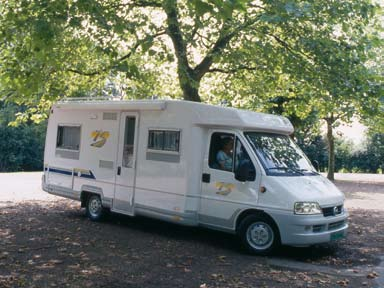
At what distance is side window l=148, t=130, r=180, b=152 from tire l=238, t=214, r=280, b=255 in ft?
6.62

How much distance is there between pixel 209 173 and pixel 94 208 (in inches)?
139

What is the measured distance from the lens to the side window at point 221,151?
8.72 m

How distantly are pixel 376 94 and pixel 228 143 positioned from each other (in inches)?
165

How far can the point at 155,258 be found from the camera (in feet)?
25.3

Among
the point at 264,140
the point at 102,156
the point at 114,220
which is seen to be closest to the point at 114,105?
the point at 102,156

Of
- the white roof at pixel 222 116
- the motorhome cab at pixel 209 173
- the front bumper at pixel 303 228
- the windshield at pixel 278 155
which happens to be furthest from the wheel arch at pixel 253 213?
the white roof at pixel 222 116

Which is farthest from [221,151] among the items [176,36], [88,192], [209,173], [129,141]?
[176,36]

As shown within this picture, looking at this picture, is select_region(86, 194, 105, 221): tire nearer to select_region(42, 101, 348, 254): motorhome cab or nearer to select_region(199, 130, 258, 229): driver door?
select_region(42, 101, 348, 254): motorhome cab

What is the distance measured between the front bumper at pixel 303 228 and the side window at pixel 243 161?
0.82 m

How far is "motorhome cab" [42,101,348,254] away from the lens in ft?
26.4

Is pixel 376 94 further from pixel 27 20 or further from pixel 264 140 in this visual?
pixel 27 20

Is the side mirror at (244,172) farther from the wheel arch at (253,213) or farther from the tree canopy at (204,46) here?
the tree canopy at (204,46)

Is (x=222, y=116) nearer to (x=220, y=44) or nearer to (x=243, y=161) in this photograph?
(x=243, y=161)

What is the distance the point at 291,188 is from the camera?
7.97 m
